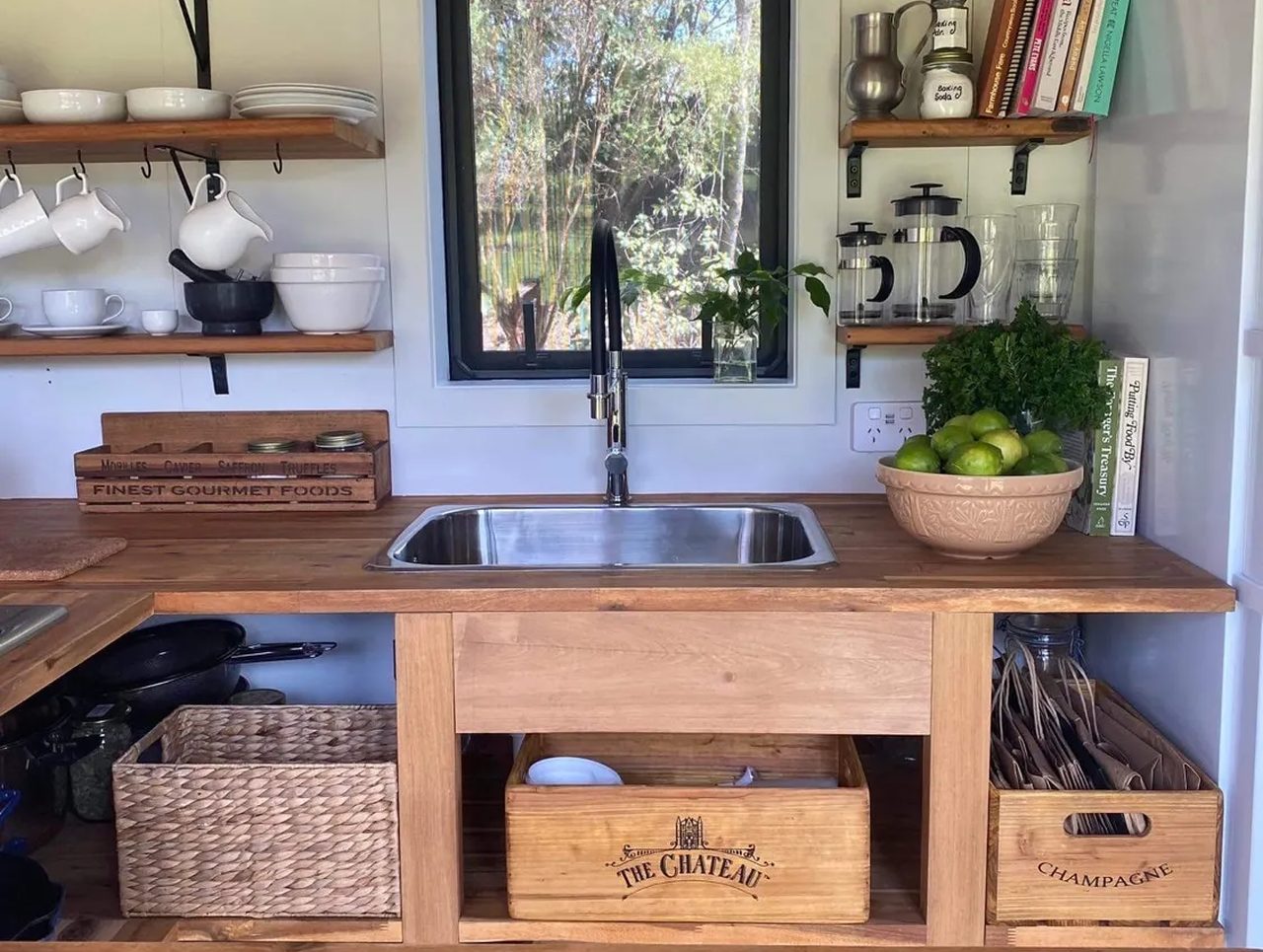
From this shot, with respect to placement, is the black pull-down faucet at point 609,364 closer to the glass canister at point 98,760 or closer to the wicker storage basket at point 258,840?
the wicker storage basket at point 258,840

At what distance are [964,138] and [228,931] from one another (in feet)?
5.47

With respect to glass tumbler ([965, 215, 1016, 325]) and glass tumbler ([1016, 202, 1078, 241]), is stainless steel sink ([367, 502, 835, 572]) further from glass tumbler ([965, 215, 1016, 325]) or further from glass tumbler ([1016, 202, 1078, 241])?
glass tumbler ([1016, 202, 1078, 241])

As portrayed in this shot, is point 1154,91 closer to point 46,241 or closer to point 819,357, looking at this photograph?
point 819,357

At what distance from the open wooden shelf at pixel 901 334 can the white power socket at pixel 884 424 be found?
7.6 inches

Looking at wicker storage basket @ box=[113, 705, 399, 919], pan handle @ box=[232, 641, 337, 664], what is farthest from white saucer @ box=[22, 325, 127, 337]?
wicker storage basket @ box=[113, 705, 399, 919]

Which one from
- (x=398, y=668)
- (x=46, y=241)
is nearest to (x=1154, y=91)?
(x=398, y=668)

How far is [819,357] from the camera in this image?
2.12 m

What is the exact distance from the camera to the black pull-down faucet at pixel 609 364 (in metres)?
1.87

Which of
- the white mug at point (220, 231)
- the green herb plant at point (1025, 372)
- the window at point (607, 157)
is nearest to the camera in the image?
Result: the green herb plant at point (1025, 372)

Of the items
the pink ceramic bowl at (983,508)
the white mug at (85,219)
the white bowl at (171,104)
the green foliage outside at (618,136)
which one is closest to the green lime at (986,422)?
the pink ceramic bowl at (983,508)

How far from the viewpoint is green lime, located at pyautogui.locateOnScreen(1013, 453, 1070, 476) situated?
159 cm

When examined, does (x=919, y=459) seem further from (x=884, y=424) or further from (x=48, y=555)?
(x=48, y=555)

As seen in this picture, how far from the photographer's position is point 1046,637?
187 centimetres

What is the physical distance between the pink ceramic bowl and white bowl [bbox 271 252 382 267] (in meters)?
0.98
